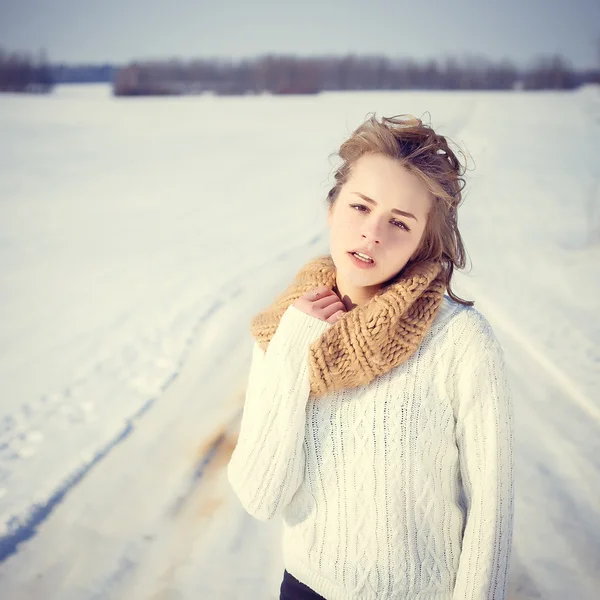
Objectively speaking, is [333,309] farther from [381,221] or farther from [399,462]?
[399,462]

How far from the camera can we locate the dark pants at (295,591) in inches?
51.3

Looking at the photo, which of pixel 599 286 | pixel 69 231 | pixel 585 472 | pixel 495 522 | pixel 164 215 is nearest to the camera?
pixel 495 522

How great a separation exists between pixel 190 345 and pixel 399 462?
2.71 meters

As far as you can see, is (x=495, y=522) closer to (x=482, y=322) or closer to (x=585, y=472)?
(x=482, y=322)

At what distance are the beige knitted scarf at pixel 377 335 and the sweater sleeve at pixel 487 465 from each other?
138 mm

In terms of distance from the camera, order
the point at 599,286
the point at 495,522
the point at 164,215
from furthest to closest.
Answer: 1. the point at 164,215
2. the point at 599,286
3. the point at 495,522

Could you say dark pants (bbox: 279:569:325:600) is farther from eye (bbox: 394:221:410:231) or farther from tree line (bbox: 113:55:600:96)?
tree line (bbox: 113:55:600:96)

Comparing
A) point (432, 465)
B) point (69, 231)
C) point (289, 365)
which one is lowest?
point (69, 231)

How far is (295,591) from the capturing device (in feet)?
4.37

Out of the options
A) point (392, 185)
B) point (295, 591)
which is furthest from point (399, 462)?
point (392, 185)

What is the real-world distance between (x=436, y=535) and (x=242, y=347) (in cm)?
257

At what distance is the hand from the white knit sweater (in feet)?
0.07

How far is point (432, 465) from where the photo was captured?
3.77ft

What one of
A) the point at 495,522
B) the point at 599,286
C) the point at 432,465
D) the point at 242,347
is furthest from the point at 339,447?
the point at 599,286
